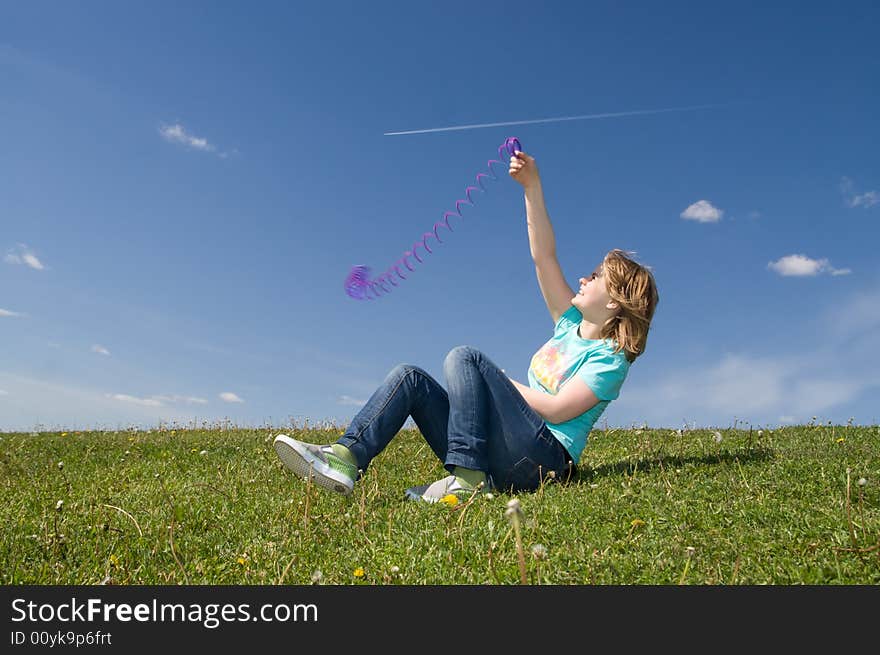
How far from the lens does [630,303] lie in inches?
241

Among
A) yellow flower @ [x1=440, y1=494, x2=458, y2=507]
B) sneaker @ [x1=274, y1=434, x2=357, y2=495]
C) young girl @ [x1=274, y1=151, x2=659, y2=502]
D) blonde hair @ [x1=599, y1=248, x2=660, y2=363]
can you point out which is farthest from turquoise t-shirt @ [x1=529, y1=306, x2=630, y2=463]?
sneaker @ [x1=274, y1=434, x2=357, y2=495]

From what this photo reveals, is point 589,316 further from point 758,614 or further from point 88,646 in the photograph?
point 88,646

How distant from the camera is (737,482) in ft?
19.4

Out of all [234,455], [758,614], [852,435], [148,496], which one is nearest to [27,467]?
[234,455]

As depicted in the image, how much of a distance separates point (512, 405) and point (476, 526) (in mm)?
1340

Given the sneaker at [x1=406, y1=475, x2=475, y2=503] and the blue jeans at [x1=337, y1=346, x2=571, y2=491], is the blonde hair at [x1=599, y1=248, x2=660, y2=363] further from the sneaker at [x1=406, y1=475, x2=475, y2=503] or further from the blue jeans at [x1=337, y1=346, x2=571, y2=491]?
the sneaker at [x1=406, y1=475, x2=475, y2=503]

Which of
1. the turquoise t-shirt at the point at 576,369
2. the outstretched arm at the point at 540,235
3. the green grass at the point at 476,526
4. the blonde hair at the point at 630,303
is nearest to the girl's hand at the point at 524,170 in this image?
the outstretched arm at the point at 540,235

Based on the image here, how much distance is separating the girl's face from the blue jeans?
943 mm

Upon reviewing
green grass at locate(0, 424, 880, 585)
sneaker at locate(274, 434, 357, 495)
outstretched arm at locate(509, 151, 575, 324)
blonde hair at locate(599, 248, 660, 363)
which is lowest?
green grass at locate(0, 424, 880, 585)

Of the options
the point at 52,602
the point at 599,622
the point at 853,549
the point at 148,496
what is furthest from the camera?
the point at 148,496

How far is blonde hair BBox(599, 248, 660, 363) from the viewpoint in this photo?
6.12 metres

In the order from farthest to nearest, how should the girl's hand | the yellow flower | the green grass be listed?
the girl's hand < the yellow flower < the green grass

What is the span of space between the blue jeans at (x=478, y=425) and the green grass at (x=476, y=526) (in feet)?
1.07

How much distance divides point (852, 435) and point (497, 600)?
782 centimetres
